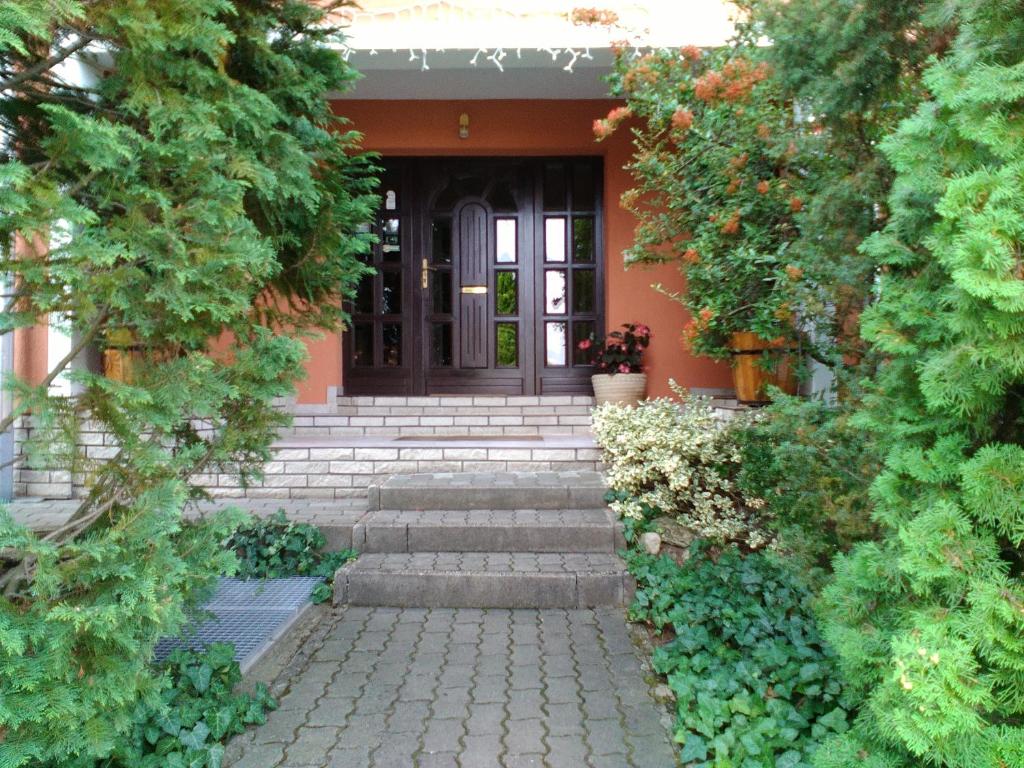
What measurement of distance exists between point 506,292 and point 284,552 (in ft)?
13.4

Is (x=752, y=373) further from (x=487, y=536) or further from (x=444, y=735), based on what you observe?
(x=444, y=735)

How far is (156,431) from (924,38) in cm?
275

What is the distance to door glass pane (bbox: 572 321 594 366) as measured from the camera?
25.0 feet

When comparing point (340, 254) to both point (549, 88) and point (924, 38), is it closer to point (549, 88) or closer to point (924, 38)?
point (924, 38)

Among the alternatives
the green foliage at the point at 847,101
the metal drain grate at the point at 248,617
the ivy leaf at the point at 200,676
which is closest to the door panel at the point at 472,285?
the metal drain grate at the point at 248,617

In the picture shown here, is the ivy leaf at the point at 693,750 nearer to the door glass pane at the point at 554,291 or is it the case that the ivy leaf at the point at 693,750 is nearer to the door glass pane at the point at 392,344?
the door glass pane at the point at 554,291

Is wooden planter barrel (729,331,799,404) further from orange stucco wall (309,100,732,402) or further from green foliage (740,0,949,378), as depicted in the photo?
green foliage (740,0,949,378)

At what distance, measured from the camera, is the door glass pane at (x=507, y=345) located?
765 centimetres

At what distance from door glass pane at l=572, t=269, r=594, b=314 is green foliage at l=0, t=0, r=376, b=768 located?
17.0ft

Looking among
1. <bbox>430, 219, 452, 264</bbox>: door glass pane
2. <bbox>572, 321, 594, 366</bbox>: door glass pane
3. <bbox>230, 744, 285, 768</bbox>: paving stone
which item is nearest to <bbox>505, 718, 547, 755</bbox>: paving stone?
<bbox>230, 744, 285, 768</bbox>: paving stone

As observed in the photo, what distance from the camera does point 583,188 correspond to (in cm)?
765

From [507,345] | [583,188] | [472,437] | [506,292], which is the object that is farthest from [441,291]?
[472,437]

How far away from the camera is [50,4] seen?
1856mm

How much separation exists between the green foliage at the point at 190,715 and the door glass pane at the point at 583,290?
539 centimetres
